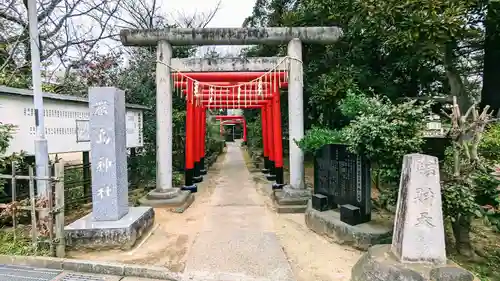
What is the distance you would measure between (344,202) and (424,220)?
83.1 inches

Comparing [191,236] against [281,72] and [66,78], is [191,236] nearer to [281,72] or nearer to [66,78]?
[281,72]

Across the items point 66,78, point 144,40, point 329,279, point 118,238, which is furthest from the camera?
point 66,78

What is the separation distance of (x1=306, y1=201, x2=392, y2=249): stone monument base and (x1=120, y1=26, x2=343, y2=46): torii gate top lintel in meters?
4.28

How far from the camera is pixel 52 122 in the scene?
603 cm

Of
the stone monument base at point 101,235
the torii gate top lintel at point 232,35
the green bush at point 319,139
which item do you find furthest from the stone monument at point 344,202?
the stone monument base at point 101,235

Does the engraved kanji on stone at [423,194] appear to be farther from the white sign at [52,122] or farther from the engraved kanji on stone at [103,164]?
the white sign at [52,122]

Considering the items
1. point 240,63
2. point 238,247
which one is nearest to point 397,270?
point 238,247

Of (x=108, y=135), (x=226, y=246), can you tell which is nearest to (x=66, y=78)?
(x=108, y=135)

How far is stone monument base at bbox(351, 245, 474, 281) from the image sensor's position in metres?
3.19

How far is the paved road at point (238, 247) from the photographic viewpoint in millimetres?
3931

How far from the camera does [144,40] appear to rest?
25.0 ft

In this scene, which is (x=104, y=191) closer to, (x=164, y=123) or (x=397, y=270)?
(x=164, y=123)

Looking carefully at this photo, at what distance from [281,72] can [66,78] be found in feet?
23.6

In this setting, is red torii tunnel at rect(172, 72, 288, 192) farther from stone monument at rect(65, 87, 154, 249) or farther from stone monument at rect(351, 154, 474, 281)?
stone monument at rect(351, 154, 474, 281)
